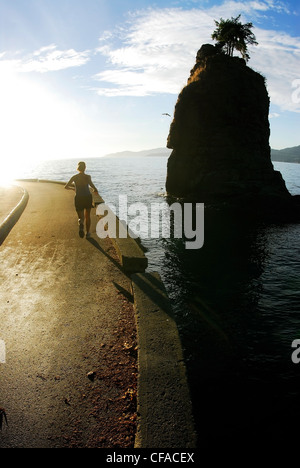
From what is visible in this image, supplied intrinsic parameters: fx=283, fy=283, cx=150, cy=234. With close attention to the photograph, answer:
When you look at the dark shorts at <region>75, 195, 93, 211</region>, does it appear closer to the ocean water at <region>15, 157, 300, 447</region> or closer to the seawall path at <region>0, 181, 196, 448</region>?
the seawall path at <region>0, 181, 196, 448</region>

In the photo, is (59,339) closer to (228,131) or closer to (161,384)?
(161,384)

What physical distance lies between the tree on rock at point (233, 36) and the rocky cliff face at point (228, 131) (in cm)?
143

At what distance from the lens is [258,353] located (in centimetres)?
696

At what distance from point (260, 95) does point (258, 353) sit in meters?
34.2

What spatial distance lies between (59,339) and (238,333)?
17.7 feet

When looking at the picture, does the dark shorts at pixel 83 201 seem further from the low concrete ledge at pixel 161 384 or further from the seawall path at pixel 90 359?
the low concrete ledge at pixel 161 384

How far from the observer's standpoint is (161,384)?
308 centimetres

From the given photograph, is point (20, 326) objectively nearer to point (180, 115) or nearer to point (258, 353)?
point (258, 353)

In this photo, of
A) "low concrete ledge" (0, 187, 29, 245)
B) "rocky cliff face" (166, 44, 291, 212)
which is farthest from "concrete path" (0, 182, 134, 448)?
"rocky cliff face" (166, 44, 291, 212)

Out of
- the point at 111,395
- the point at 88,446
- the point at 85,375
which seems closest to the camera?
the point at 88,446

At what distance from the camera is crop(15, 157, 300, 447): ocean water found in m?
5.05

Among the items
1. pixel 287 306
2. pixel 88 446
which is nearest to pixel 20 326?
pixel 88 446

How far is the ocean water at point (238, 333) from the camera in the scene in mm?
5047
